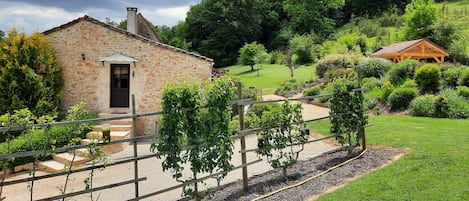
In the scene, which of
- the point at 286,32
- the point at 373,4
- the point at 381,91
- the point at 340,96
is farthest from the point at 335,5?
the point at 340,96

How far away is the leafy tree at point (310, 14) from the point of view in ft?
219

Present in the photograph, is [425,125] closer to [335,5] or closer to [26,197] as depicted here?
[26,197]

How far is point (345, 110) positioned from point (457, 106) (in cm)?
861

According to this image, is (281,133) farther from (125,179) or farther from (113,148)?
(113,148)

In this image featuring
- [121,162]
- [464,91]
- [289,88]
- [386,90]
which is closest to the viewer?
[121,162]

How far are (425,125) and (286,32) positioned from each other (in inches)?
2207

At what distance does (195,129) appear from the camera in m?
5.80

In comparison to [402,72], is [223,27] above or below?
above

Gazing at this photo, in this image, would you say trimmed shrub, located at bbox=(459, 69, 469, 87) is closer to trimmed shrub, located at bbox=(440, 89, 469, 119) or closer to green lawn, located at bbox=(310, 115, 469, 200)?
trimmed shrub, located at bbox=(440, 89, 469, 119)

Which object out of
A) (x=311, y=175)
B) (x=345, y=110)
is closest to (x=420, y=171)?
(x=311, y=175)

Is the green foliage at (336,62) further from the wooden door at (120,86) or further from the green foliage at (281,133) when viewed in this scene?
the green foliage at (281,133)

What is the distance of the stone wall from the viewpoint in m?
15.1

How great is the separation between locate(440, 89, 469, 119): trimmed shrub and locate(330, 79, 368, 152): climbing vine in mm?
7661

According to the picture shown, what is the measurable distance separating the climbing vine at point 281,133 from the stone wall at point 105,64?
818 centimetres
